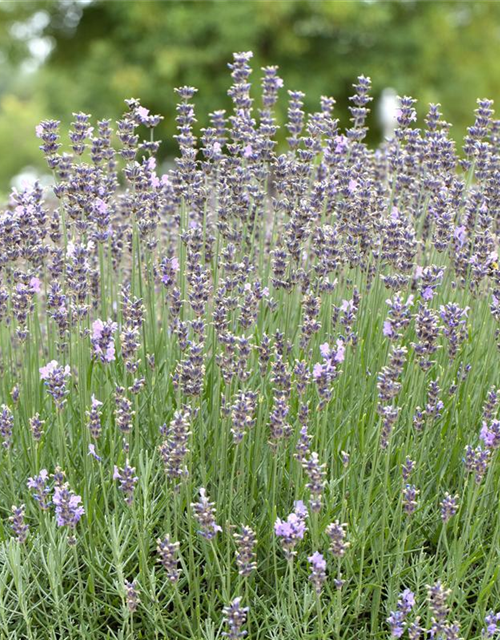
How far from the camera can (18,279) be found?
11.1 feet

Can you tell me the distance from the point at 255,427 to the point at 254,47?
51.1ft

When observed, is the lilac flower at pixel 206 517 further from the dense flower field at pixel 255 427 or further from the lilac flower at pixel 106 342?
the lilac flower at pixel 106 342

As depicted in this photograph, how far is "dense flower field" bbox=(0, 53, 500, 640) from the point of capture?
2682mm

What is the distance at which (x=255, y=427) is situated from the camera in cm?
332

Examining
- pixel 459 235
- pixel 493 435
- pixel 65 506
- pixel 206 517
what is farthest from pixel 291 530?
pixel 459 235

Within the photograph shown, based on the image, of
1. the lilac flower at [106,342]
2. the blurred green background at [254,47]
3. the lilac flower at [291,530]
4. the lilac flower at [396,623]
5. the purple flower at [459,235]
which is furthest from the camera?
the blurred green background at [254,47]

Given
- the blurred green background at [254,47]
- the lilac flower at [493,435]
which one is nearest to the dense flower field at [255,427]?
the lilac flower at [493,435]

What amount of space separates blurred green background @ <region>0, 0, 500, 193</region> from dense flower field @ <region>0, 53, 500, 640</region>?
13.4m

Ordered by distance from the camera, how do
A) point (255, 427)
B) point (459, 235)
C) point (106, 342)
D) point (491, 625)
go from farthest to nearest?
point (459, 235) < point (255, 427) < point (106, 342) < point (491, 625)

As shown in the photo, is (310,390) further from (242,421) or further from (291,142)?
(291,142)

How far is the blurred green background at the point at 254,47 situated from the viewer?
55.0ft

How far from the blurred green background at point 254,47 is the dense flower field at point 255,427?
13.4 meters

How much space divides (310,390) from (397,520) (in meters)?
0.71

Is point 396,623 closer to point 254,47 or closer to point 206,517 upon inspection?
point 206,517
